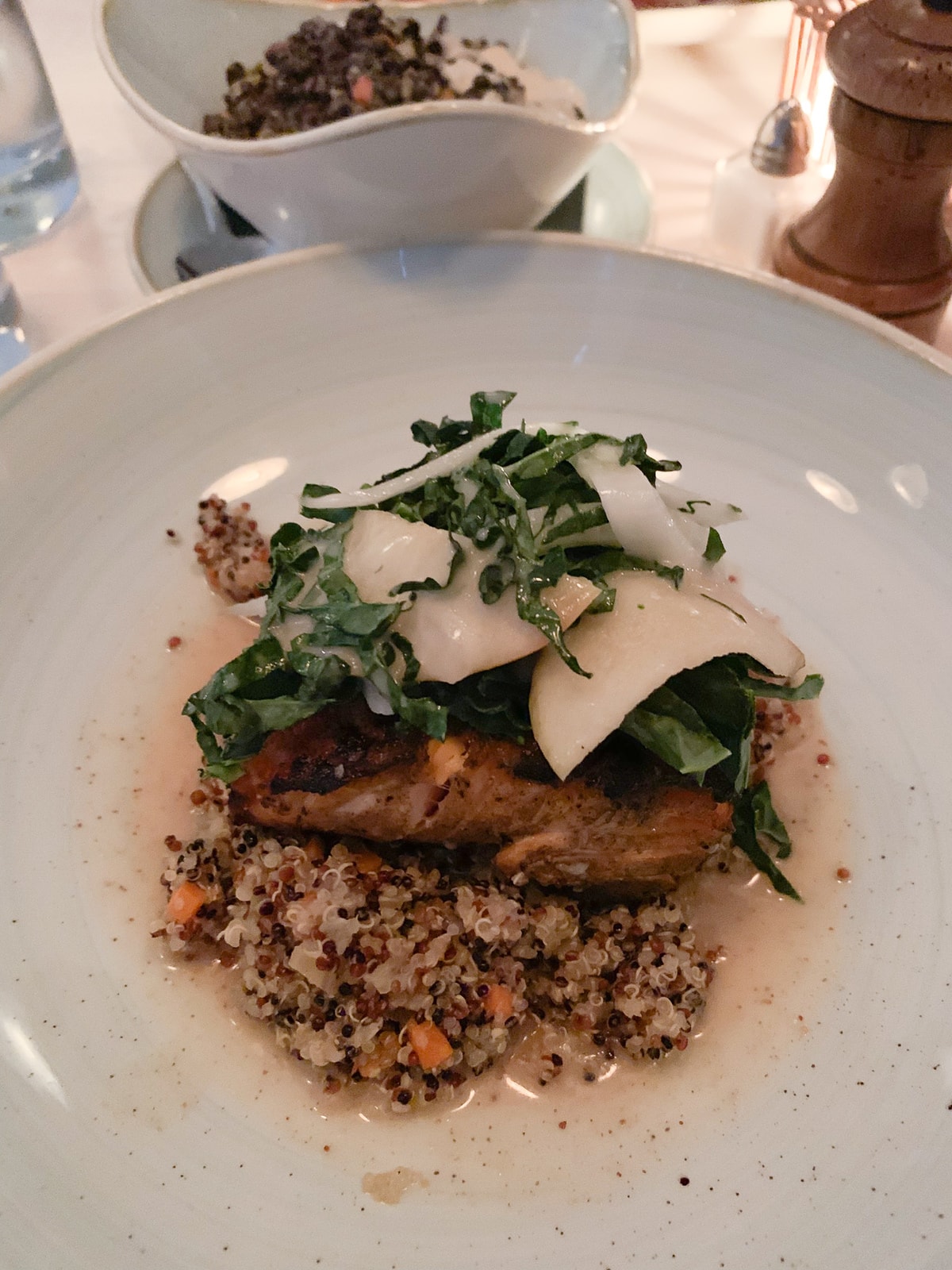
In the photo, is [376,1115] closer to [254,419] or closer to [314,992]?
[314,992]

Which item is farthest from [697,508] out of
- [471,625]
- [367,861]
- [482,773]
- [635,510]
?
[367,861]

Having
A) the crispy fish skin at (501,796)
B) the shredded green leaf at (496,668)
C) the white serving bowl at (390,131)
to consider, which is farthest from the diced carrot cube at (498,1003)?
the white serving bowl at (390,131)

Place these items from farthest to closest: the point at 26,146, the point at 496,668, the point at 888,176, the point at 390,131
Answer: the point at 26,146, the point at 888,176, the point at 390,131, the point at 496,668

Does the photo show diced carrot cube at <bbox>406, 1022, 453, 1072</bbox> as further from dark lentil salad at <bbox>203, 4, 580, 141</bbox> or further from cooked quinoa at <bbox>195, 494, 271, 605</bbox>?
dark lentil salad at <bbox>203, 4, 580, 141</bbox>

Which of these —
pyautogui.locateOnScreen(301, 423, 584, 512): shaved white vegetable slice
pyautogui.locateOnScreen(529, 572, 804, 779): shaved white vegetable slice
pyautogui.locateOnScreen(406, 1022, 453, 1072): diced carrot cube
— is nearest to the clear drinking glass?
pyautogui.locateOnScreen(301, 423, 584, 512): shaved white vegetable slice

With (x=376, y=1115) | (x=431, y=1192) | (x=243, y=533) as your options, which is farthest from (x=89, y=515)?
(x=431, y=1192)

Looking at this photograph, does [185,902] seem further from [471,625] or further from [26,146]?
[26,146]
